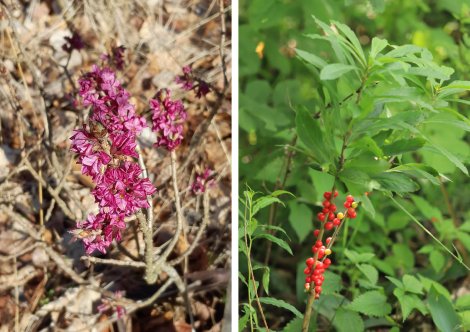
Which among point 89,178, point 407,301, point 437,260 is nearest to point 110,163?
point 89,178

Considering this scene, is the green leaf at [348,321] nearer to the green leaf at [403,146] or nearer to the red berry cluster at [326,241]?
the red berry cluster at [326,241]

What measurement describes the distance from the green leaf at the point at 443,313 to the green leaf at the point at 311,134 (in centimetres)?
41

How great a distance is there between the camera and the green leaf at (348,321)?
1.44 m

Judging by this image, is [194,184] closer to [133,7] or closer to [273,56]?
[133,7]

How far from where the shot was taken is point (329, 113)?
129 centimetres

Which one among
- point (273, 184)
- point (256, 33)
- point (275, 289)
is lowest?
point (275, 289)

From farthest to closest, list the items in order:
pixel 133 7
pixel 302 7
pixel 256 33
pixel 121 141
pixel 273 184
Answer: pixel 256 33, pixel 302 7, pixel 273 184, pixel 133 7, pixel 121 141

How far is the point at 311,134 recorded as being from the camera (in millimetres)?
1241

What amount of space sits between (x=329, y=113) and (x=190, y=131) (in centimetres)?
32

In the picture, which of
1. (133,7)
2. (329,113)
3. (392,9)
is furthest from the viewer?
(392,9)

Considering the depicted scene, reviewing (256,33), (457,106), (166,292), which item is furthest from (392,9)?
(166,292)

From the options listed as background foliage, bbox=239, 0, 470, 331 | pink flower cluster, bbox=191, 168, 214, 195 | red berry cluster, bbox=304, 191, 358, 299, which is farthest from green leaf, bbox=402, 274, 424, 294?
pink flower cluster, bbox=191, 168, 214, 195

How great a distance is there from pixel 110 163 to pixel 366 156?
0.47 meters

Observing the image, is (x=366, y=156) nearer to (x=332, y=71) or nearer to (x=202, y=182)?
(x=332, y=71)
